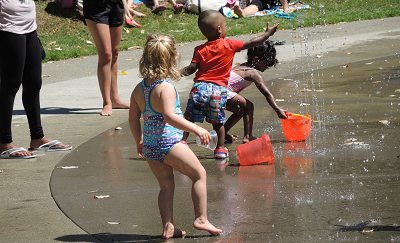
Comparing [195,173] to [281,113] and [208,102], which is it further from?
[281,113]

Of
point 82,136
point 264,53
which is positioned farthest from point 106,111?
point 264,53

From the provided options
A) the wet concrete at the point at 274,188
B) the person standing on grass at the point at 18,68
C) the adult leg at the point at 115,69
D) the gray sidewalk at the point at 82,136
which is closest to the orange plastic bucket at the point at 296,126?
the wet concrete at the point at 274,188

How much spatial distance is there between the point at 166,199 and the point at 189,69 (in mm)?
1901

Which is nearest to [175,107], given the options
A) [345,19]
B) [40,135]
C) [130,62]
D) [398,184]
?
[398,184]

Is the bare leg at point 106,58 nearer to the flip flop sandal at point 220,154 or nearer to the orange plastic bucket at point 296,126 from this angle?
the flip flop sandal at point 220,154

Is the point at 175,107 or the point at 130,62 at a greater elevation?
the point at 175,107

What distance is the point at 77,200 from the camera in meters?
3.83

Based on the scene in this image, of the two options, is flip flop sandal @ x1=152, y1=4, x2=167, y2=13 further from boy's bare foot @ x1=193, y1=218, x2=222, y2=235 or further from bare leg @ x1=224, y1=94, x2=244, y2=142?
boy's bare foot @ x1=193, y1=218, x2=222, y2=235

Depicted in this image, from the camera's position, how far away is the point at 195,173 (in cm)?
309

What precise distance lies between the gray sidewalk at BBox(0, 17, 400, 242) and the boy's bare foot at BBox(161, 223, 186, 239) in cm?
11

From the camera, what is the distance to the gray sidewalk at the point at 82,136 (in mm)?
3400

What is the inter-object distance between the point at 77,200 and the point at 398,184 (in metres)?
2.39

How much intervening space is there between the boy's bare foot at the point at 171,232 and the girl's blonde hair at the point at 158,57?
0.90 meters

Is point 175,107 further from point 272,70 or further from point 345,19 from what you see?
point 345,19
